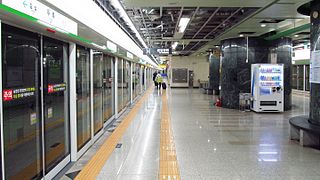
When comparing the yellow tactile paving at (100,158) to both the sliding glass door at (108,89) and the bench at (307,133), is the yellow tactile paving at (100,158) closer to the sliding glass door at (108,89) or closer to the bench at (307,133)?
the sliding glass door at (108,89)

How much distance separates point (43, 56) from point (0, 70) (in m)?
1.06

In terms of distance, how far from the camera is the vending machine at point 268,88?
992cm

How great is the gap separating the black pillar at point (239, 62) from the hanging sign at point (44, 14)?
8.18 m

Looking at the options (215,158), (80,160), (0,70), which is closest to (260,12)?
(215,158)

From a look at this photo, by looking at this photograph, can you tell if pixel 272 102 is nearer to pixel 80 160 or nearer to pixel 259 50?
pixel 259 50

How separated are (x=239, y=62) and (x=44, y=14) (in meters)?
9.00

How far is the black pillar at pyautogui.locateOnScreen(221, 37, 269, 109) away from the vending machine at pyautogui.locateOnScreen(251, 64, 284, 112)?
0.70 meters

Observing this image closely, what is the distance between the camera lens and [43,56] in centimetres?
341

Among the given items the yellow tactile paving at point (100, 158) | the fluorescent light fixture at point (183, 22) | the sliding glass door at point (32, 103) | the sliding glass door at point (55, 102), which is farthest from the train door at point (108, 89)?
the sliding glass door at point (32, 103)

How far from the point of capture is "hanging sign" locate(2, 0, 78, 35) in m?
2.35

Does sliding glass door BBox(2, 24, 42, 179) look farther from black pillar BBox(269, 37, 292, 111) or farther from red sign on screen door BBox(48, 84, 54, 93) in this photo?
black pillar BBox(269, 37, 292, 111)

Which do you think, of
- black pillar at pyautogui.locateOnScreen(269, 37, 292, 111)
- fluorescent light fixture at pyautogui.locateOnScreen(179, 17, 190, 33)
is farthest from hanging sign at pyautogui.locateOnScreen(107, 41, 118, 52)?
black pillar at pyautogui.locateOnScreen(269, 37, 292, 111)

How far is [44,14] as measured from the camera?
2.84 m

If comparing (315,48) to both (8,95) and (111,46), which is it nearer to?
(111,46)
